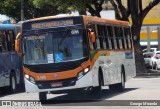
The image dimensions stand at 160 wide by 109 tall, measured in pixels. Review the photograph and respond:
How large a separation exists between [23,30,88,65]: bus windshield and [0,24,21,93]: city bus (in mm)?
6836

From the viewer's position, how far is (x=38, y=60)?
19516 millimetres

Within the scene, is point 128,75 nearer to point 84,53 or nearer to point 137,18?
point 84,53

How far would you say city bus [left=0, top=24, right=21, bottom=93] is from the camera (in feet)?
86.5

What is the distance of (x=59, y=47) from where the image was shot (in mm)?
19359

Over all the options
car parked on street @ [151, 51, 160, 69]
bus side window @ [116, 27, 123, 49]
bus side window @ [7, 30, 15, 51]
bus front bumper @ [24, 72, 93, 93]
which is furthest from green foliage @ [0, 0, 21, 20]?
bus front bumper @ [24, 72, 93, 93]

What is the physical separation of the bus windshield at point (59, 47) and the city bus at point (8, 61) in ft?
22.4

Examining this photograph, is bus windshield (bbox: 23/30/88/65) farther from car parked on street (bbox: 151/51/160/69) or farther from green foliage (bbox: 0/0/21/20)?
green foliage (bbox: 0/0/21/20)

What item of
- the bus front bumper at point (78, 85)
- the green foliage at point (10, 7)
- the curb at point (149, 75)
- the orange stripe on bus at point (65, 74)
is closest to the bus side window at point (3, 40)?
the bus front bumper at point (78, 85)

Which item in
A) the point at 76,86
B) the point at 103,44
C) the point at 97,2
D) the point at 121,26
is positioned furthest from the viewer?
the point at 97,2

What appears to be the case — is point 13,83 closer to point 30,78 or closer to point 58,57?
point 30,78

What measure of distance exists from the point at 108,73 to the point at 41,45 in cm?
391

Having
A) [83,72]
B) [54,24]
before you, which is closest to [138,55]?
[54,24]

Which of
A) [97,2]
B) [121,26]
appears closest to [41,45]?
[121,26]

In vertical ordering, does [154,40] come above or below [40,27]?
below
